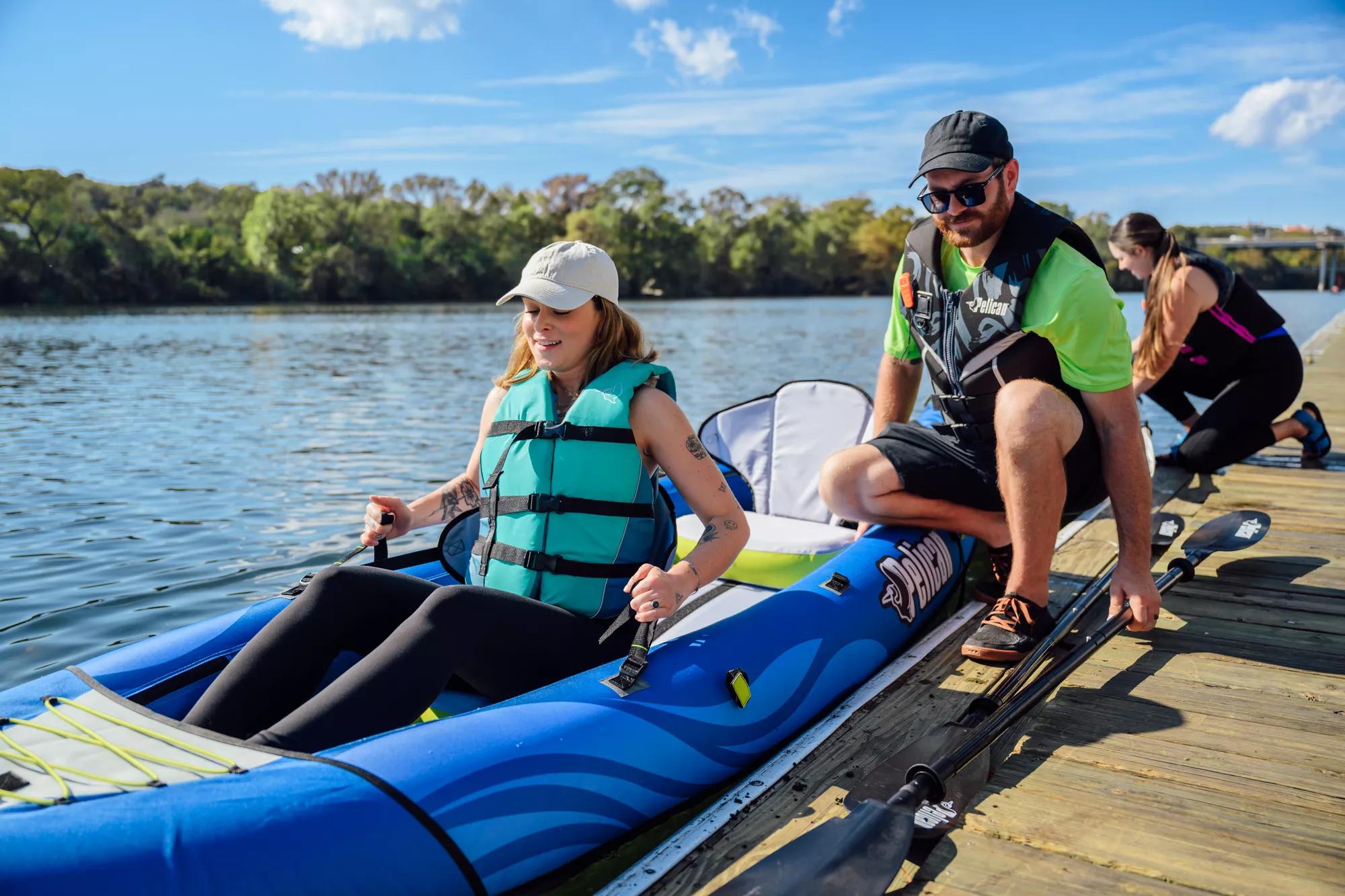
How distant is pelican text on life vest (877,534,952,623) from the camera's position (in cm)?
302

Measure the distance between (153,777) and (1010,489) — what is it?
2117 mm

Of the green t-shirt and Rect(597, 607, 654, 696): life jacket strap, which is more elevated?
the green t-shirt

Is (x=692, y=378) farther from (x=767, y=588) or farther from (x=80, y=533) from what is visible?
(x=767, y=588)

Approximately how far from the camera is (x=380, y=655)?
2.00 m

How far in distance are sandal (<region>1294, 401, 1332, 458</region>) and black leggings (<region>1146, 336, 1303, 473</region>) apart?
38 cm

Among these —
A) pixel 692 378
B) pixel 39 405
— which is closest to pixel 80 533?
pixel 39 405

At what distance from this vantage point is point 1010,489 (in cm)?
280

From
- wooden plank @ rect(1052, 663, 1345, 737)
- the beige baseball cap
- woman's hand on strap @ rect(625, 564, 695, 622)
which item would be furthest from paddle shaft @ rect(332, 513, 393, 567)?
wooden plank @ rect(1052, 663, 1345, 737)

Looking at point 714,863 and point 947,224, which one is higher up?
point 947,224

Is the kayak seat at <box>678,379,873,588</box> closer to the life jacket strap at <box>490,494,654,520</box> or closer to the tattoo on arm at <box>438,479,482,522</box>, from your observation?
the tattoo on arm at <box>438,479,482,522</box>

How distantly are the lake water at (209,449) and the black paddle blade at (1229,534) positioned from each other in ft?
13.0

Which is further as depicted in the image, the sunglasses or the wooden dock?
the sunglasses

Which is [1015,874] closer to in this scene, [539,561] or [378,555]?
[539,561]

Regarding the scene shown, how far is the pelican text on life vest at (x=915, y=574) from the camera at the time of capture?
302 cm
